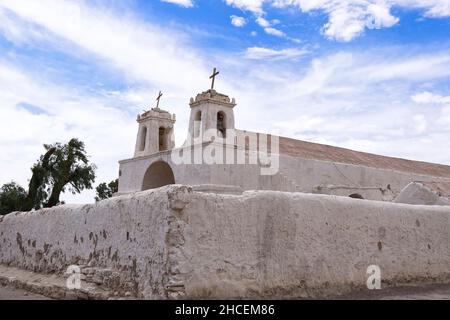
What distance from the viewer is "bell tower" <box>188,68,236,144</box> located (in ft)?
57.7

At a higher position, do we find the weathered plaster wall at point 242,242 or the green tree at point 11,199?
the green tree at point 11,199

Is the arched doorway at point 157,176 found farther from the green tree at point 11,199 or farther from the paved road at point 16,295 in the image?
the paved road at point 16,295

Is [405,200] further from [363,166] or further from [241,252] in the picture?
[363,166]

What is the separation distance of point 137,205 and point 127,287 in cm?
96

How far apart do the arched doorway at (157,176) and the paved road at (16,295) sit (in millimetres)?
12182

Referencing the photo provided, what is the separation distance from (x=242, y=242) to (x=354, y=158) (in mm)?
17498

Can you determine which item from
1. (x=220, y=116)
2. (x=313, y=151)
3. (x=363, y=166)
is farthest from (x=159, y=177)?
(x=363, y=166)

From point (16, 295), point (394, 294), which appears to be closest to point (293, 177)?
point (394, 294)

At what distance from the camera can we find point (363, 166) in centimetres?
2070

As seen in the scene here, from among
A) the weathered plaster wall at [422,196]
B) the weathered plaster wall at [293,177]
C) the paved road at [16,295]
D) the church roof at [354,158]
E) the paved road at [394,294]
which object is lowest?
the paved road at [16,295]

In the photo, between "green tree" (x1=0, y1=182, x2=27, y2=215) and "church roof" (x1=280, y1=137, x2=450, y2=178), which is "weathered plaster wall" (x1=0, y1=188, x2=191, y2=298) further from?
"green tree" (x1=0, y1=182, x2=27, y2=215)

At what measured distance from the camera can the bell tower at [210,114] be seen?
17.6 metres

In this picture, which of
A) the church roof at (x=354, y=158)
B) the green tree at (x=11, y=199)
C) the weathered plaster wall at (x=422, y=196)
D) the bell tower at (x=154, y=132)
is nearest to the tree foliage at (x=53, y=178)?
the green tree at (x=11, y=199)

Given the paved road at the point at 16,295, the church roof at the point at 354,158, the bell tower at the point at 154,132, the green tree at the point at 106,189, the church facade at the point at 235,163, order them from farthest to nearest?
the green tree at the point at 106,189 → the bell tower at the point at 154,132 → the church roof at the point at 354,158 → the church facade at the point at 235,163 → the paved road at the point at 16,295
